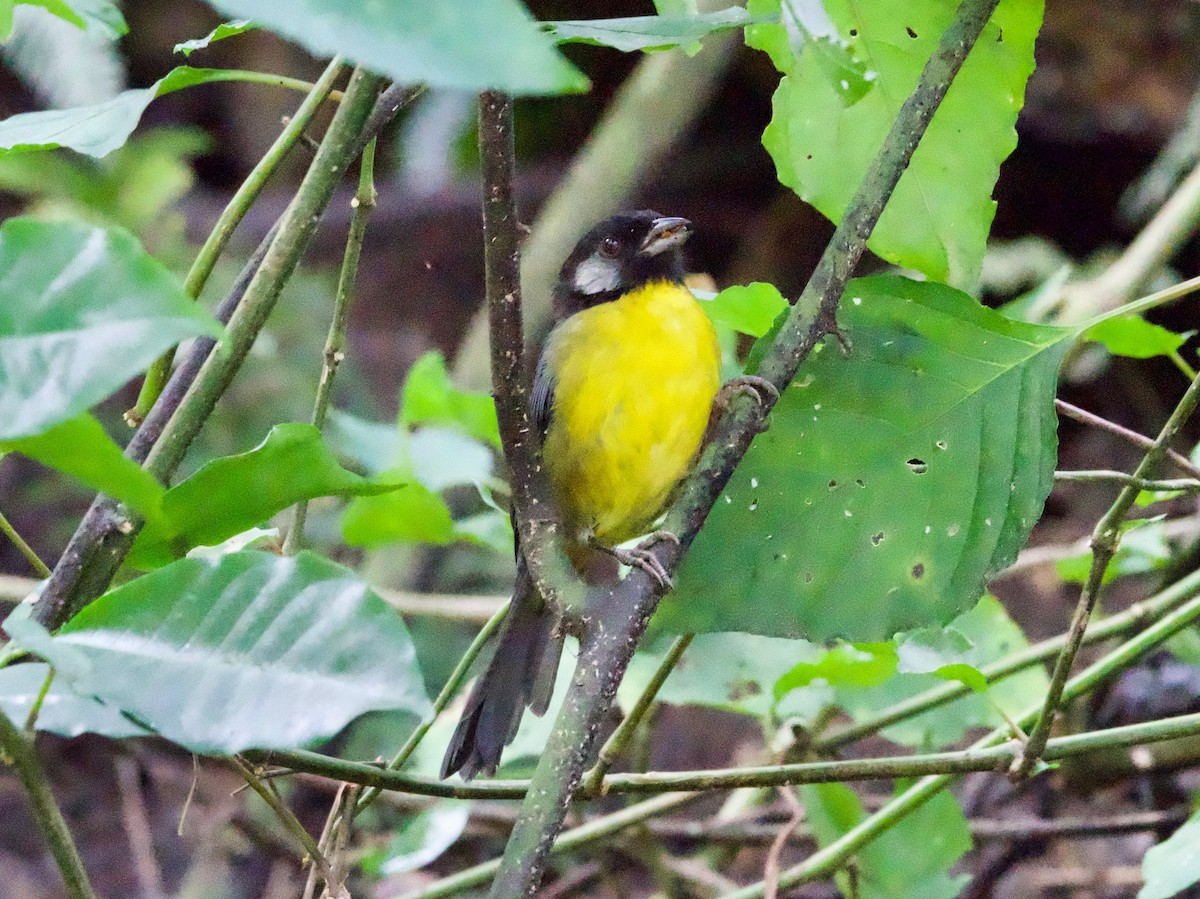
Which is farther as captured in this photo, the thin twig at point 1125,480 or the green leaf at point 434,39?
the thin twig at point 1125,480

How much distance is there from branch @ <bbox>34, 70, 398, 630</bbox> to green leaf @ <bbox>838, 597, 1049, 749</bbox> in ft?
4.19

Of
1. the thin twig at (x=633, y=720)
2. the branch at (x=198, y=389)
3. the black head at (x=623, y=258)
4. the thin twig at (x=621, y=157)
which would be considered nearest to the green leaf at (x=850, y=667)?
the thin twig at (x=633, y=720)

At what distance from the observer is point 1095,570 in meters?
1.30

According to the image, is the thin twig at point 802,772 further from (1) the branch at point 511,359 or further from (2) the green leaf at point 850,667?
(1) the branch at point 511,359

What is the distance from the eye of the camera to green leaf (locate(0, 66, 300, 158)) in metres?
1.20

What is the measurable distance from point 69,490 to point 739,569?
4780mm

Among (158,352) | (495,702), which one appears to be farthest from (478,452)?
(158,352)

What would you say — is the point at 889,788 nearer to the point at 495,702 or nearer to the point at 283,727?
the point at 495,702

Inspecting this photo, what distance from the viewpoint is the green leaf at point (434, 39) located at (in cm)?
52

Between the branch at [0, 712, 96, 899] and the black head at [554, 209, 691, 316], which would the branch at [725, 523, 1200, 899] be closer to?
the branch at [0, 712, 96, 899]

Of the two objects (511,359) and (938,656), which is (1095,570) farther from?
(511,359)

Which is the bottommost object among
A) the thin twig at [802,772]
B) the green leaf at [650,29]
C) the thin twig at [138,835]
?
the thin twig at [138,835]

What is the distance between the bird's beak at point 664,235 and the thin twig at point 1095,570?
1.43 m

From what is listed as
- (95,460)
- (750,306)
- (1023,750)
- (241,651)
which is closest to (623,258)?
(750,306)
